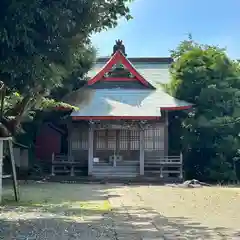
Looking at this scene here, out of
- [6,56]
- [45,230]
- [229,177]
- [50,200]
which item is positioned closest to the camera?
[6,56]

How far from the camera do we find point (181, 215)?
9.83m

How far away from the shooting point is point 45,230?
24.6ft

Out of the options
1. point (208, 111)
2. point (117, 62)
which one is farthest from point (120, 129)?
point (208, 111)

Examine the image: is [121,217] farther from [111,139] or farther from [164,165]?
[111,139]

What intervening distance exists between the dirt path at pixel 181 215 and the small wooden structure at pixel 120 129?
721 centimetres

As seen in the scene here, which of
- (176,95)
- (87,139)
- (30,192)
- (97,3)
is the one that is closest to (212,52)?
(176,95)

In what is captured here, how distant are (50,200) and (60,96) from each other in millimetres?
10557

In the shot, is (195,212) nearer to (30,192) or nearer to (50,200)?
(50,200)

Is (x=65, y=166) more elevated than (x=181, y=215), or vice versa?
(x=65, y=166)

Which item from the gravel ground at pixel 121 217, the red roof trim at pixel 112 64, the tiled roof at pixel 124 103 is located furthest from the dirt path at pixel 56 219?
the red roof trim at pixel 112 64

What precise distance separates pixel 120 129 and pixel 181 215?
13.3 m

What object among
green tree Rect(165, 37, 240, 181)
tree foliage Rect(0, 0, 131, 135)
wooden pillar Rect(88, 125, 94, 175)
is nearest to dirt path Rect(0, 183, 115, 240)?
tree foliage Rect(0, 0, 131, 135)

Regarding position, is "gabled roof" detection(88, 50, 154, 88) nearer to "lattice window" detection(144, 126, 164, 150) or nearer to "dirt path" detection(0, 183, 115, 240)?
"lattice window" detection(144, 126, 164, 150)

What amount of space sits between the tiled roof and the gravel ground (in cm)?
790
